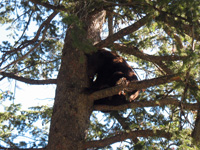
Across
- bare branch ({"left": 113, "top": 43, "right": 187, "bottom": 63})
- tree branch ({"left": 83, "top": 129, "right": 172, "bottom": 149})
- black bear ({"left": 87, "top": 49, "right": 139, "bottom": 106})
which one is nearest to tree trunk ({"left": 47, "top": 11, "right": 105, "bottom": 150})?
tree branch ({"left": 83, "top": 129, "right": 172, "bottom": 149})

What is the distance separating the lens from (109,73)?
5258mm

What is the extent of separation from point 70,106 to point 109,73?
157 centimetres

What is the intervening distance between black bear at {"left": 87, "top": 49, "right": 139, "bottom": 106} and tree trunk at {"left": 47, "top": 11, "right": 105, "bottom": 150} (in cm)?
42

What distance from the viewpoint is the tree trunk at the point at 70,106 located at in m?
3.67

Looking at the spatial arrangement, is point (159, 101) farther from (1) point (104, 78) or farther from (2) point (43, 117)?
(2) point (43, 117)

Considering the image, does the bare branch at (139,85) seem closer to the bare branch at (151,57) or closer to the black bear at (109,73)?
the black bear at (109,73)

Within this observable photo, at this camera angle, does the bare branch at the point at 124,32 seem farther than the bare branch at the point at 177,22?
Yes

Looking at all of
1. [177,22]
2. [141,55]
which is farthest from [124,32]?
[177,22]

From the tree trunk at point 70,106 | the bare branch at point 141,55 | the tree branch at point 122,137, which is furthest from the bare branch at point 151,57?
the tree branch at point 122,137

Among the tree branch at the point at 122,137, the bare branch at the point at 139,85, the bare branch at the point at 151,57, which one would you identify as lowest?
the tree branch at the point at 122,137

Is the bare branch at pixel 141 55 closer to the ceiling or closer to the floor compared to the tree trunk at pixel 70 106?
closer to the ceiling

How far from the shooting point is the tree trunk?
12.0 feet

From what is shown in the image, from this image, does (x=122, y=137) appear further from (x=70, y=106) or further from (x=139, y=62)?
(x=139, y=62)

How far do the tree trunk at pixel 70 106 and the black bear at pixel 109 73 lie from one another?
16.5 inches
